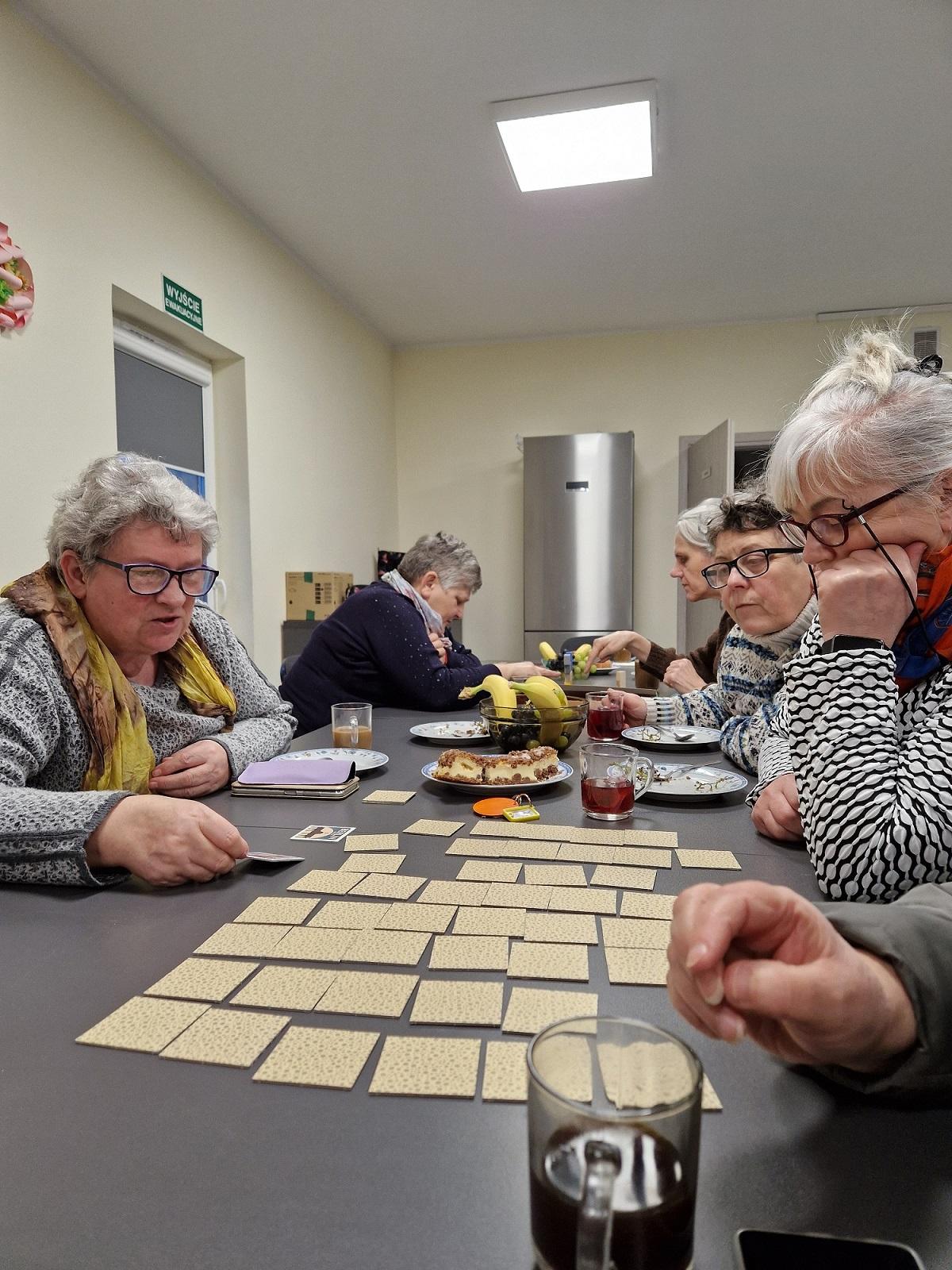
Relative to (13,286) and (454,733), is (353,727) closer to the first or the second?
(454,733)

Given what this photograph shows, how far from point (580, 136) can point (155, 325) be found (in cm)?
183

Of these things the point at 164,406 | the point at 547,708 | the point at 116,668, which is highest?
the point at 164,406

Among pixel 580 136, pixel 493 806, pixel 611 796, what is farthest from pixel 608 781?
pixel 580 136

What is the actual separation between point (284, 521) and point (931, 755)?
3639 millimetres

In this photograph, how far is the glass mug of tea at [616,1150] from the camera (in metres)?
0.41

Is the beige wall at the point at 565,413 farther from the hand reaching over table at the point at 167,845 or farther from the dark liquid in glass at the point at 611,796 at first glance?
the hand reaching over table at the point at 167,845

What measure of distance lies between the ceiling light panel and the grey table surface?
303cm

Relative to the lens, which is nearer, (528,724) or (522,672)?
(528,724)

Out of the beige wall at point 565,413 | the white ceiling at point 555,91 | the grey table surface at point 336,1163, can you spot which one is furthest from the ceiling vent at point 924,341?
the grey table surface at point 336,1163

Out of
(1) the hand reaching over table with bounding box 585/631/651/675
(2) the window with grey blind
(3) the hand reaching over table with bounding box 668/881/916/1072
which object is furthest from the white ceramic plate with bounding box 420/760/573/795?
(2) the window with grey blind

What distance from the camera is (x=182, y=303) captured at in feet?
10.5

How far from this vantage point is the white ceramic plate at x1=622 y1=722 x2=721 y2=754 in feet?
6.17

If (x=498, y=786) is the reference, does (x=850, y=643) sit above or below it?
above

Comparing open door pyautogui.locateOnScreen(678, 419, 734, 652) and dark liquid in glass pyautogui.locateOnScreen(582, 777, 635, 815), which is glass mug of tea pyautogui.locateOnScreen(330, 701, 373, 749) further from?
open door pyautogui.locateOnScreen(678, 419, 734, 652)
